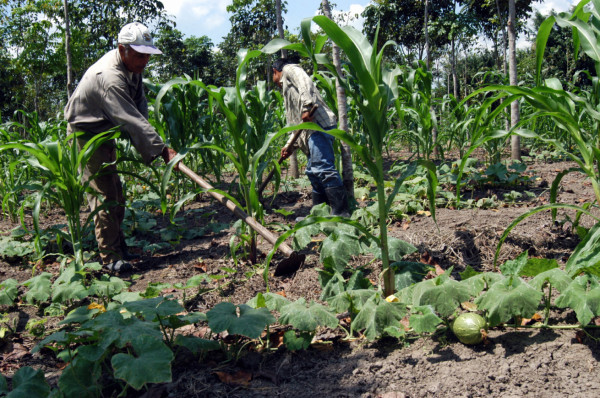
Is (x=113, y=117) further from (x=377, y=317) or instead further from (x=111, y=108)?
(x=377, y=317)

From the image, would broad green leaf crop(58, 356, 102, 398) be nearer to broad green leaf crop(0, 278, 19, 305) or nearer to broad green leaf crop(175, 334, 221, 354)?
broad green leaf crop(175, 334, 221, 354)

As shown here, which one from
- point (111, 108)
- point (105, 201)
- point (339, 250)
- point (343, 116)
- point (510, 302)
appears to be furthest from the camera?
point (343, 116)

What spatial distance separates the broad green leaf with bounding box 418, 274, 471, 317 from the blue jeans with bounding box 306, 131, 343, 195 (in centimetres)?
224

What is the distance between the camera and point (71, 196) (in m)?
2.91

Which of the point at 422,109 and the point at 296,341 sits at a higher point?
the point at 422,109

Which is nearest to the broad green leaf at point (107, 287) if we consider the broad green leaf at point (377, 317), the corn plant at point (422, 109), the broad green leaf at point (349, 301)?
the broad green leaf at point (349, 301)

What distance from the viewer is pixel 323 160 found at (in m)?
3.91

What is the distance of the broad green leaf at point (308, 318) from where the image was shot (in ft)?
Result: 5.50

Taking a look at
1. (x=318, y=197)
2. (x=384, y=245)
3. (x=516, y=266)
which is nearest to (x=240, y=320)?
(x=384, y=245)

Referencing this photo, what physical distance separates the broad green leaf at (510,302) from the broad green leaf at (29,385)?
158cm

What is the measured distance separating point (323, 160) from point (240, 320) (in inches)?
97.2

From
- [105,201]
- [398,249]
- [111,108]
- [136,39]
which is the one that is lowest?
[398,249]

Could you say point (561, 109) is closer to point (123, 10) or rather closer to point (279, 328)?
point (279, 328)

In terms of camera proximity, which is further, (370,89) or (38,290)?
(38,290)
